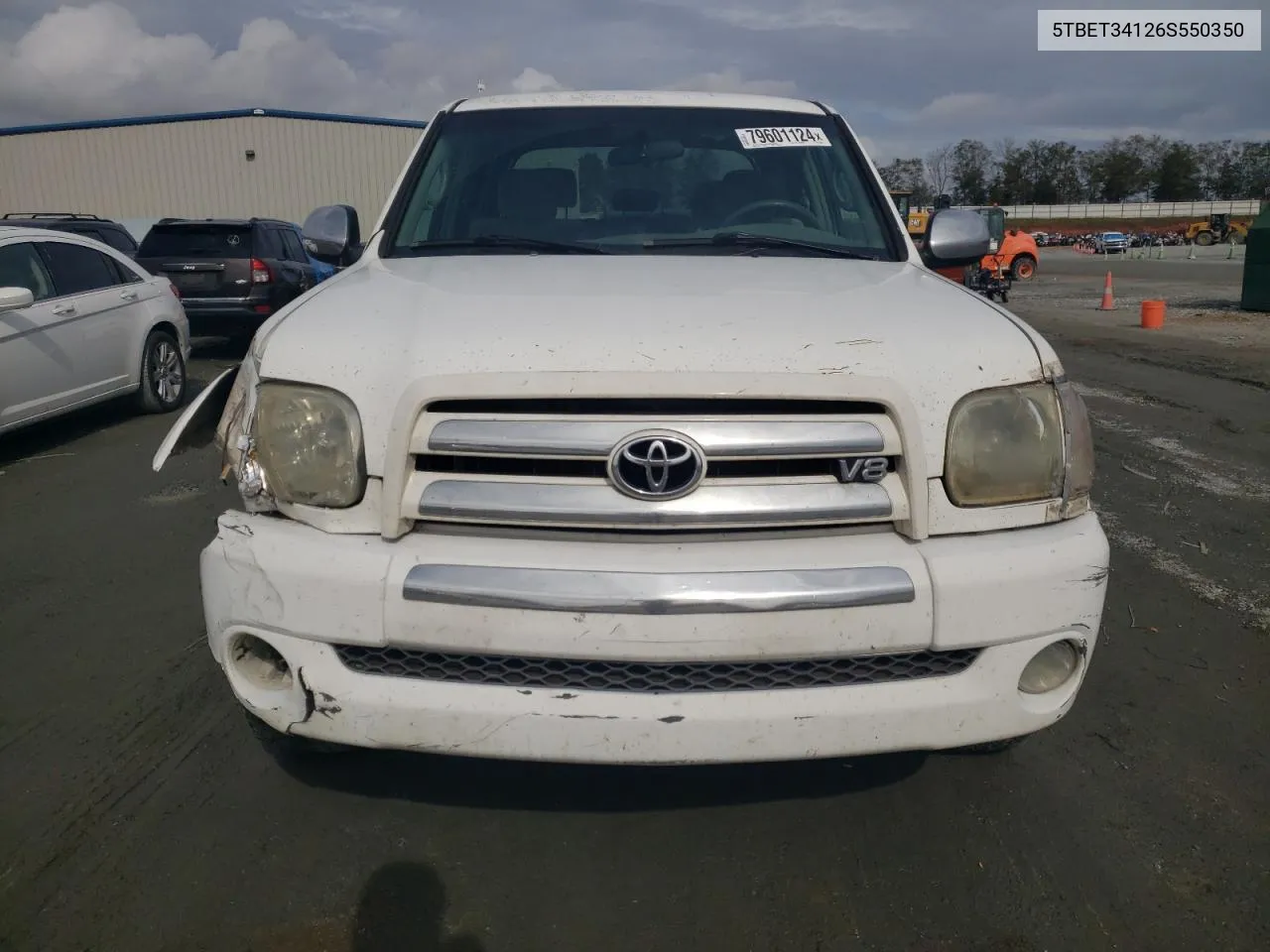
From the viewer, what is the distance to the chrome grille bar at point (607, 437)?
2072 mm

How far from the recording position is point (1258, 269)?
17.3 meters

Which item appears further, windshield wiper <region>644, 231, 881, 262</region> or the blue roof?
the blue roof

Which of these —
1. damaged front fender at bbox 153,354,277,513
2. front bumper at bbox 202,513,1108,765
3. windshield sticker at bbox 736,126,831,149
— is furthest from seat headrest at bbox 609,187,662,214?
front bumper at bbox 202,513,1108,765

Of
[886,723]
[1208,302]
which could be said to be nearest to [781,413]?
[886,723]

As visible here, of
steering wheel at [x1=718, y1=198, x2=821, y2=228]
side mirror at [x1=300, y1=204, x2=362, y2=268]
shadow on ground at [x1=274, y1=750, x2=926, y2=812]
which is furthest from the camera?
side mirror at [x1=300, y1=204, x2=362, y2=268]

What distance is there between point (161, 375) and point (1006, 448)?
26.3 ft

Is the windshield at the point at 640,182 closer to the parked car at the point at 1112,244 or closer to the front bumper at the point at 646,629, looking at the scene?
the front bumper at the point at 646,629

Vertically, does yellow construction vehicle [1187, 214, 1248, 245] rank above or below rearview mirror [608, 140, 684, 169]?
below

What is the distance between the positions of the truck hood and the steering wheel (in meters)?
0.91

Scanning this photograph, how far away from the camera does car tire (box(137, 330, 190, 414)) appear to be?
Answer: 27.2 feet

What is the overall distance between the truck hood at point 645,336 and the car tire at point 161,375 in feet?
21.1

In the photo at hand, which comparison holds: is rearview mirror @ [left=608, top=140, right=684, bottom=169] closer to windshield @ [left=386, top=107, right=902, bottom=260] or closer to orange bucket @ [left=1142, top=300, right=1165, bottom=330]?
windshield @ [left=386, top=107, right=902, bottom=260]

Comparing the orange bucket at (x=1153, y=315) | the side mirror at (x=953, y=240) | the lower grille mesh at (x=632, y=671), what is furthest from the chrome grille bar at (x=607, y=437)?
the orange bucket at (x=1153, y=315)

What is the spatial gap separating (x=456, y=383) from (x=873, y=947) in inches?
58.6
